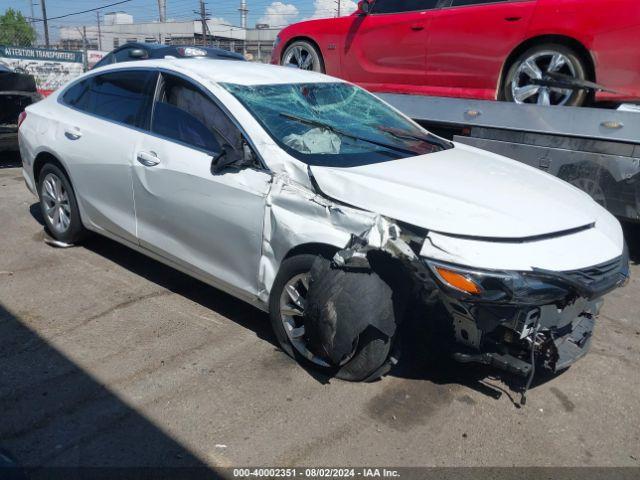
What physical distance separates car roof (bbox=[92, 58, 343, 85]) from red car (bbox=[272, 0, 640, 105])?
2107mm

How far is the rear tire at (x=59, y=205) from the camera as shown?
17.0 ft

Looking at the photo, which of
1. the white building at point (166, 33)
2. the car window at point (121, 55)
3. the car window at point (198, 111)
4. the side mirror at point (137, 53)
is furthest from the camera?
the white building at point (166, 33)

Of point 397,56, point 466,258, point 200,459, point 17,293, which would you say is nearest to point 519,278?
point 466,258

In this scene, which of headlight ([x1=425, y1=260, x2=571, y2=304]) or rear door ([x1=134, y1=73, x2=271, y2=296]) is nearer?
headlight ([x1=425, y1=260, x2=571, y2=304])

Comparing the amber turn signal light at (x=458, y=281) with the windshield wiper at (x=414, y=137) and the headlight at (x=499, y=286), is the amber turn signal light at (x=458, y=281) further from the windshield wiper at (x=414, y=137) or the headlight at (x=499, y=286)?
the windshield wiper at (x=414, y=137)

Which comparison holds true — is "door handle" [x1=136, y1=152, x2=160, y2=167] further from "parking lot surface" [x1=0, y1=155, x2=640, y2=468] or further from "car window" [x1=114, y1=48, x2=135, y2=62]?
"car window" [x1=114, y1=48, x2=135, y2=62]

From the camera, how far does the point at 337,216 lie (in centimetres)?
330

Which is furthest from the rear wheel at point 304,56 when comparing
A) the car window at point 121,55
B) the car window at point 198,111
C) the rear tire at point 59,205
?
the car window at point 198,111

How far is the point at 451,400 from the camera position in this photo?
11.2ft

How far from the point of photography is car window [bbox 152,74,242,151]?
384 centimetres

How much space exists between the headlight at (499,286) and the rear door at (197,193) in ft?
4.04

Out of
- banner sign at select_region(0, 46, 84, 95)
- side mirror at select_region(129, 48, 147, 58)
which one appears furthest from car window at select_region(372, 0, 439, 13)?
banner sign at select_region(0, 46, 84, 95)

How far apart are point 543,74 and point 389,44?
1.86 m

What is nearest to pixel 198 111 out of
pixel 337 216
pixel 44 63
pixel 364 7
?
pixel 337 216
